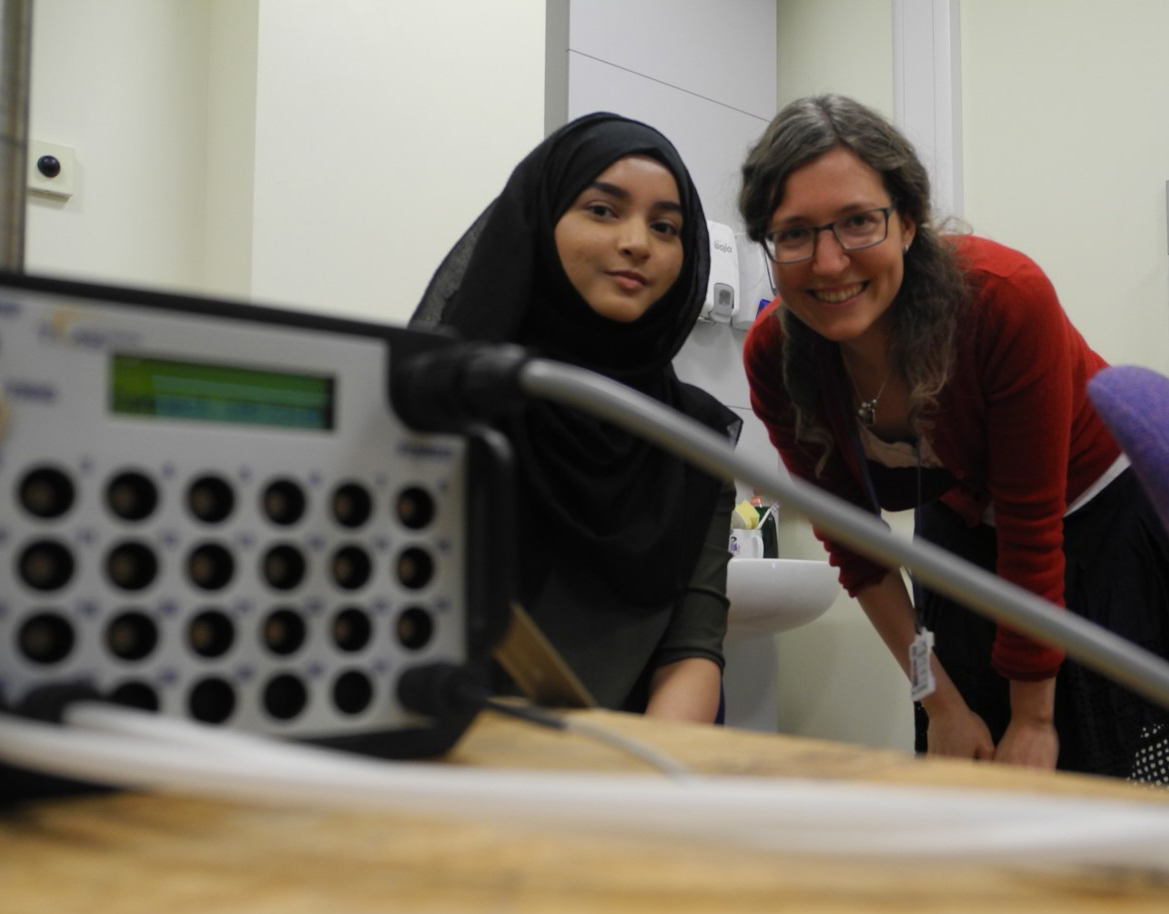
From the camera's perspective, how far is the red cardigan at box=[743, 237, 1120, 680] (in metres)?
1.12

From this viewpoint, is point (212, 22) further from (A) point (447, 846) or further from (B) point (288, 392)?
(A) point (447, 846)

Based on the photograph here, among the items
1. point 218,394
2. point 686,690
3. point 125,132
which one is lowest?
point 686,690

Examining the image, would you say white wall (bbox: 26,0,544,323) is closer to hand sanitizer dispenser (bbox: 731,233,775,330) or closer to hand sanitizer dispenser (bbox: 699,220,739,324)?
hand sanitizer dispenser (bbox: 699,220,739,324)

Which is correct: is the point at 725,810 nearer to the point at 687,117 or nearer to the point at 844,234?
→ the point at 844,234

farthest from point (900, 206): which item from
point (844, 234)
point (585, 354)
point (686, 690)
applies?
point (686, 690)

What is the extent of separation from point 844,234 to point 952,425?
243 mm

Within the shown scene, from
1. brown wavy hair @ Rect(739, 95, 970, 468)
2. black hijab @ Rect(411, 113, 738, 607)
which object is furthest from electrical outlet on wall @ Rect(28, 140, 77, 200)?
brown wavy hair @ Rect(739, 95, 970, 468)

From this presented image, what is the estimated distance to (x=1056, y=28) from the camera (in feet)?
6.93

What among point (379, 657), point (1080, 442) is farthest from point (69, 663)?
point (1080, 442)

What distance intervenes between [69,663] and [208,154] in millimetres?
1738

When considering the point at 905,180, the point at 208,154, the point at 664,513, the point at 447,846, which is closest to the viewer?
the point at 447,846

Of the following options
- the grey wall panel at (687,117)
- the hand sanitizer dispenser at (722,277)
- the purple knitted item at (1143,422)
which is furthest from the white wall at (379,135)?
the purple knitted item at (1143,422)

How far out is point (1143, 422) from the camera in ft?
2.12

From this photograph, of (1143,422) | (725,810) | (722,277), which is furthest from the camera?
(722,277)
